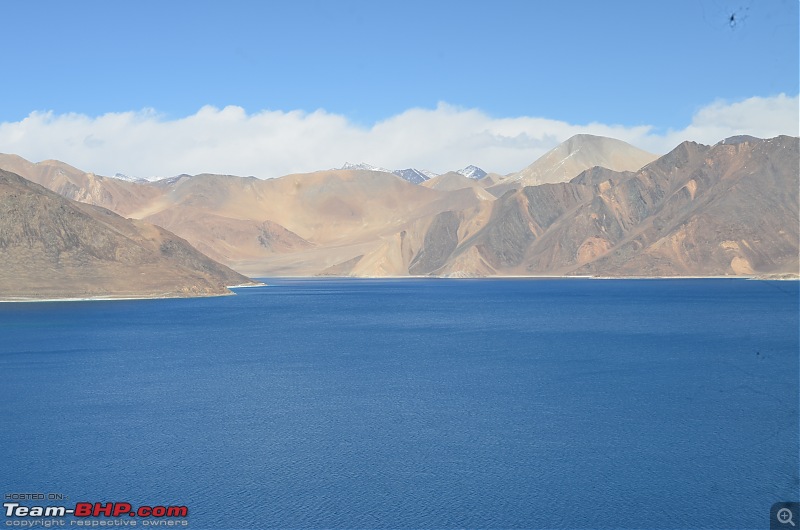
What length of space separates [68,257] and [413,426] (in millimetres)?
145898

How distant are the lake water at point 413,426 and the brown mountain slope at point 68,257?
66635 mm

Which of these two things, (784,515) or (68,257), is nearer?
(784,515)

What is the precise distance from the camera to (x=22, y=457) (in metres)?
41.6

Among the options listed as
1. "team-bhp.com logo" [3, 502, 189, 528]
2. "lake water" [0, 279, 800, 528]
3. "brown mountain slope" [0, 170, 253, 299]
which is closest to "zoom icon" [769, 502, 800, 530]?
"lake water" [0, 279, 800, 528]

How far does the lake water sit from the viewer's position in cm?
3512

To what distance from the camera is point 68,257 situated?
177125mm

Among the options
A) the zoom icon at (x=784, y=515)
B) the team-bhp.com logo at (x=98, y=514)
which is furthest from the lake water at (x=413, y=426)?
the team-bhp.com logo at (x=98, y=514)

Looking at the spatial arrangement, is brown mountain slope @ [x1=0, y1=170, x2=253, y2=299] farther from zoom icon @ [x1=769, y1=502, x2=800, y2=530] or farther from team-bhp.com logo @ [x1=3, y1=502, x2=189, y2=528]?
zoom icon @ [x1=769, y1=502, x2=800, y2=530]

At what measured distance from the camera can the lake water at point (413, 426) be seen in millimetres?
35125

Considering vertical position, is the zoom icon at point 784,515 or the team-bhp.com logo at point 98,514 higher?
the zoom icon at point 784,515

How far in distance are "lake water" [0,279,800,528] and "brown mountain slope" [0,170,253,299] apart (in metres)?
66.6

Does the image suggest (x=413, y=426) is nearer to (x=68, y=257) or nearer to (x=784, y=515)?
(x=784, y=515)

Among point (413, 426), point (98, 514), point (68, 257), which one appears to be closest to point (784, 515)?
point (413, 426)

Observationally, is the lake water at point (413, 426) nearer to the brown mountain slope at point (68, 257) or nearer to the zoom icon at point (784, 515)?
the zoom icon at point (784, 515)
